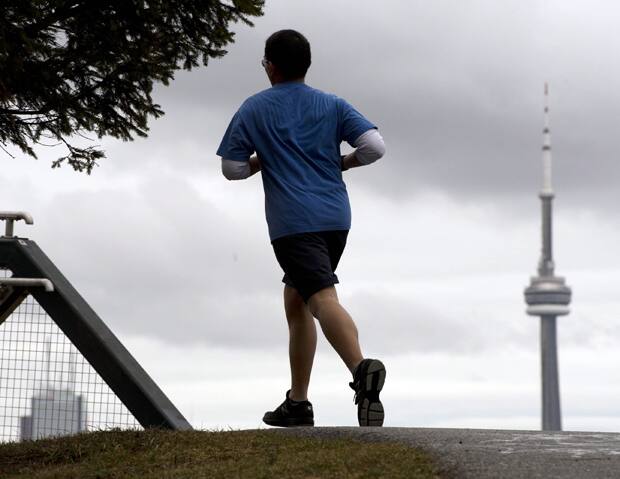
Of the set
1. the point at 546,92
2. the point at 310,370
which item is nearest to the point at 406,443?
the point at 310,370

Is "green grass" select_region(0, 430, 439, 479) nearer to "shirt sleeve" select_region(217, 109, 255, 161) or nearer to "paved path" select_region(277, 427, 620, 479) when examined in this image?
"paved path" select_region(277, 427, 620, 479)

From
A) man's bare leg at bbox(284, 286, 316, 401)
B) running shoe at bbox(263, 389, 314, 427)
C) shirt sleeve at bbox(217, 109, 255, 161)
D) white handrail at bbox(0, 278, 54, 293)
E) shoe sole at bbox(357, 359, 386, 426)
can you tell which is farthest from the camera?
white handrail at bbox(0, 278, 54, 293)

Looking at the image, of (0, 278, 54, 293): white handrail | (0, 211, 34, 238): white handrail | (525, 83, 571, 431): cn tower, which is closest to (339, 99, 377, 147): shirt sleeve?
(0, 278, 54, 293): white handrail

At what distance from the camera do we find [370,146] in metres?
7.01

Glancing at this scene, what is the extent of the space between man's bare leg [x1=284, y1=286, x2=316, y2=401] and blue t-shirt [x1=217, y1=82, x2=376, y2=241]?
0.49 meters

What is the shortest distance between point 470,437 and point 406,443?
1.77ft

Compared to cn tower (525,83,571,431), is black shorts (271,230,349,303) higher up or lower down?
lower down

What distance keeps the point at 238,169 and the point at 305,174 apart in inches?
16.8

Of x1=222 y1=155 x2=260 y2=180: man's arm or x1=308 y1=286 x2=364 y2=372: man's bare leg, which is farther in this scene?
x1=222 y1=155 x2=260 y2=180: man's arm

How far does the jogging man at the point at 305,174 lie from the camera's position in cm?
687

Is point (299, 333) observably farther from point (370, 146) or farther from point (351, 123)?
point (351, 123)

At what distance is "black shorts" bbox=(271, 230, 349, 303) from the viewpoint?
22.5ft

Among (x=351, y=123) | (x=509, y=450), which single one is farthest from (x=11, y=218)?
(x=509, y=450)

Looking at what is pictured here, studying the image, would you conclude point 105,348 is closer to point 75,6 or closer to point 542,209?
point 75,6
